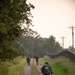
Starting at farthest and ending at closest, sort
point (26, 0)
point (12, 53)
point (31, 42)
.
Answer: point (31, 42), point (26, 0), point (12, 53)

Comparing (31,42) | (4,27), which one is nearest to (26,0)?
(4,27)

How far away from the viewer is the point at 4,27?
2498 cm

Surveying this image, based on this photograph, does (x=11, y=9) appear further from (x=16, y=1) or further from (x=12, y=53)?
(x=12, y=53)

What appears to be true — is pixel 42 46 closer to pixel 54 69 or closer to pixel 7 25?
pixel 54 69

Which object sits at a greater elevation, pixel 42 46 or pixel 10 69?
pixel 42 46

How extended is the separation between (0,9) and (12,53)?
541 centimetres

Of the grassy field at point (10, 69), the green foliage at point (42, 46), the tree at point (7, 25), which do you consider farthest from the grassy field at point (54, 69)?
the green foliage at point (42, 46)

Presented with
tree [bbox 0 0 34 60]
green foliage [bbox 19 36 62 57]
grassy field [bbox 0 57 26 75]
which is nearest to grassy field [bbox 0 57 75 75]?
grassy field [bbox 0 57 26 75]

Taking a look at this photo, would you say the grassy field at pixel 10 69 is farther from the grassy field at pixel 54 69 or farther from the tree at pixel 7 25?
the tree at pixel 7 25

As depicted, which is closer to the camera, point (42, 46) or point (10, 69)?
Result: point (10, 69)

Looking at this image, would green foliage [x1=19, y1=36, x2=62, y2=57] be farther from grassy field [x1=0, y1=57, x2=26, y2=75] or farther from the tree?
the tree

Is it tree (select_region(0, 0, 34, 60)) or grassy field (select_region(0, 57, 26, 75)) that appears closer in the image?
tree (select_region(0, 0, 34, 60))

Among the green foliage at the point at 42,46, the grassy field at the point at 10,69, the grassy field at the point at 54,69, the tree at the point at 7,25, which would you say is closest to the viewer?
the tree at the point at 7,25

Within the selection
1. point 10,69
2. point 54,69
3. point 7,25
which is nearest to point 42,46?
point 10,69
